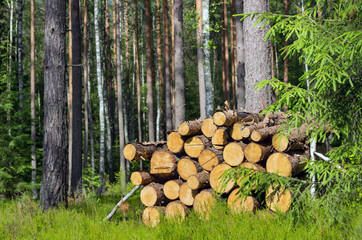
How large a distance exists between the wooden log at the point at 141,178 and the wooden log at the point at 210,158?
→ 1.02 metres

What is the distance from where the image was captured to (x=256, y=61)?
254 inches

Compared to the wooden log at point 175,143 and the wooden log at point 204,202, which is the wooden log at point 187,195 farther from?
the wooden log at point 175,143

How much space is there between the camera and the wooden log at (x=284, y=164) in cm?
455

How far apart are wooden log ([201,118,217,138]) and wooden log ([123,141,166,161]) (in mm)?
1002

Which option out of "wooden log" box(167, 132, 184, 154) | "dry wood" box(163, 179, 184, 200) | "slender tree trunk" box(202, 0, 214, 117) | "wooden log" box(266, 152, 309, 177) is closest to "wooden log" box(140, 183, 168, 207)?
"dry wood" box(163, 179, 184, 200)

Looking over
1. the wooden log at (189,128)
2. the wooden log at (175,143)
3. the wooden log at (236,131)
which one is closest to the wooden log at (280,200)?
Result: the wooden log at (236,131)

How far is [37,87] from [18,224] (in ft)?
78.1

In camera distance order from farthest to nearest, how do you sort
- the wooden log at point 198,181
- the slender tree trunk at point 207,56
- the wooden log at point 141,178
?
the slender tree trunk at point 207,56 → the wooden log at point 141,178 → the wooden log at point 198,181

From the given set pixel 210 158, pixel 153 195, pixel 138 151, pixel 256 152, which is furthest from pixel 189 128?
pixel 153 195

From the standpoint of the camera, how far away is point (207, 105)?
1212cm

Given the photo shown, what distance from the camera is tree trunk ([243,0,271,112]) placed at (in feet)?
20.9

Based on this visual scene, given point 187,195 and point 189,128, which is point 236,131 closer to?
point 189,128

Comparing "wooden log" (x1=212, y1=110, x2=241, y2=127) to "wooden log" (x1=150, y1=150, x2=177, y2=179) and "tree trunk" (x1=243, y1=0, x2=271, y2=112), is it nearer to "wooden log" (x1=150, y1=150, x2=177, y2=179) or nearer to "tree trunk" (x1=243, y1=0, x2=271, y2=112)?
"wooden log" (x1=150, y1=150, x2=177, y2=179)

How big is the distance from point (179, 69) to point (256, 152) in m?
8.23
